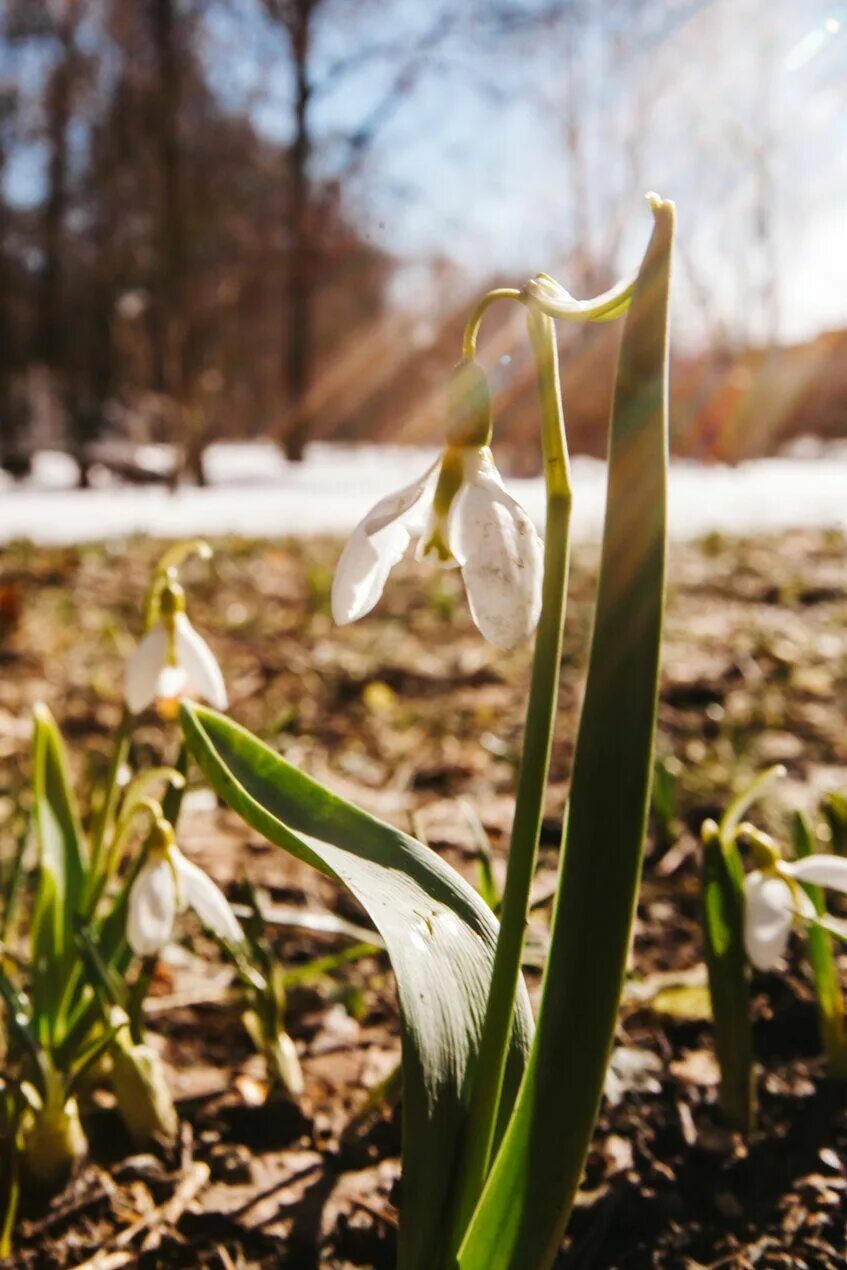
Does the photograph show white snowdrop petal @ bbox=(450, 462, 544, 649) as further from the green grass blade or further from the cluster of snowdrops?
the green grass blade

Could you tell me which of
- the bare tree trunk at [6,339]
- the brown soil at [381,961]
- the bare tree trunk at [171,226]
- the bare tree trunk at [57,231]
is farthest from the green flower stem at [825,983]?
the bare tree trunk at [6,339]

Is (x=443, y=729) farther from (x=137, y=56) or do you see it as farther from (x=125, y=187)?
(x=125, y=187)

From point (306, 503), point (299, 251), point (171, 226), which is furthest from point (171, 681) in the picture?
point (299, 251)

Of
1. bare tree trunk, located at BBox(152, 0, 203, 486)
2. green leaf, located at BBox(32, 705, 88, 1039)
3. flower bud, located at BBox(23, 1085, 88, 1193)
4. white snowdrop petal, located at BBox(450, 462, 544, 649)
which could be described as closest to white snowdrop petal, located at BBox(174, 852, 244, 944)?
green leaf, located at BBox(32, 705, 88, 1039)

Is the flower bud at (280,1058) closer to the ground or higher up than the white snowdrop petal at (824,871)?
closer to the ground

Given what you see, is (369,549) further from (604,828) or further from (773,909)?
(773,909)

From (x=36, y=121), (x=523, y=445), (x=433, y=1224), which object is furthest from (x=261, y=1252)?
(x=36, y=121)

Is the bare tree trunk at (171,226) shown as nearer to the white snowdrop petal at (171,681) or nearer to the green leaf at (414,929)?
the white snowdrop petal at (171,681)
